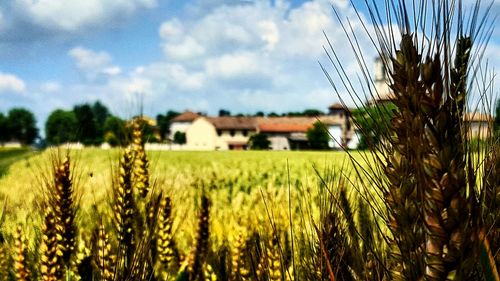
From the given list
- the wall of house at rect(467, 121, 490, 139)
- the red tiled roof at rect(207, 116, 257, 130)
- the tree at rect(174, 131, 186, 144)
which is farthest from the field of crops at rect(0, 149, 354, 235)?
the red tiled roof at rect(207, 116, 257, 130)

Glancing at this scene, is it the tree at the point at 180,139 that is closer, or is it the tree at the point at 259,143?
the tree at the point at 259,143

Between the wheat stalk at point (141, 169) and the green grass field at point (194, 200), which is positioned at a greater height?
the wheat stalk at point (141, 169)

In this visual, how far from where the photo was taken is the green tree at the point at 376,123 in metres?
1.38

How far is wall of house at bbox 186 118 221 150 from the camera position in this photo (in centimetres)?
10294

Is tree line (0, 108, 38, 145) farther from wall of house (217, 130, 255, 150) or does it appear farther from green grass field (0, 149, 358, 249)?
green grass field (0, 149, 358, 249)

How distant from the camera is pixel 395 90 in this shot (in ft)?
4.28

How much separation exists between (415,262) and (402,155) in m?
0.22

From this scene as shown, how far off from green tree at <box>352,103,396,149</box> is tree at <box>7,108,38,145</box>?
420ft

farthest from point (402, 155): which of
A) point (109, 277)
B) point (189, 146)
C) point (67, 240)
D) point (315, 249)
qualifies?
point (189, 146)

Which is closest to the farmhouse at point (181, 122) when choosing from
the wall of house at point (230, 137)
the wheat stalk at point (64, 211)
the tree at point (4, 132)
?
the wall of house at point (230, 137)

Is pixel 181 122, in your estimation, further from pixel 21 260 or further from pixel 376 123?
pixel 376 123

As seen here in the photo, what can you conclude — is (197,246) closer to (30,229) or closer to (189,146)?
(30,229)

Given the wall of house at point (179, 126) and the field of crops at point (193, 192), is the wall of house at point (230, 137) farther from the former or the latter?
the field of crops at point (193, 192)

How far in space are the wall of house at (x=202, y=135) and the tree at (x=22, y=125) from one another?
3679 cm
